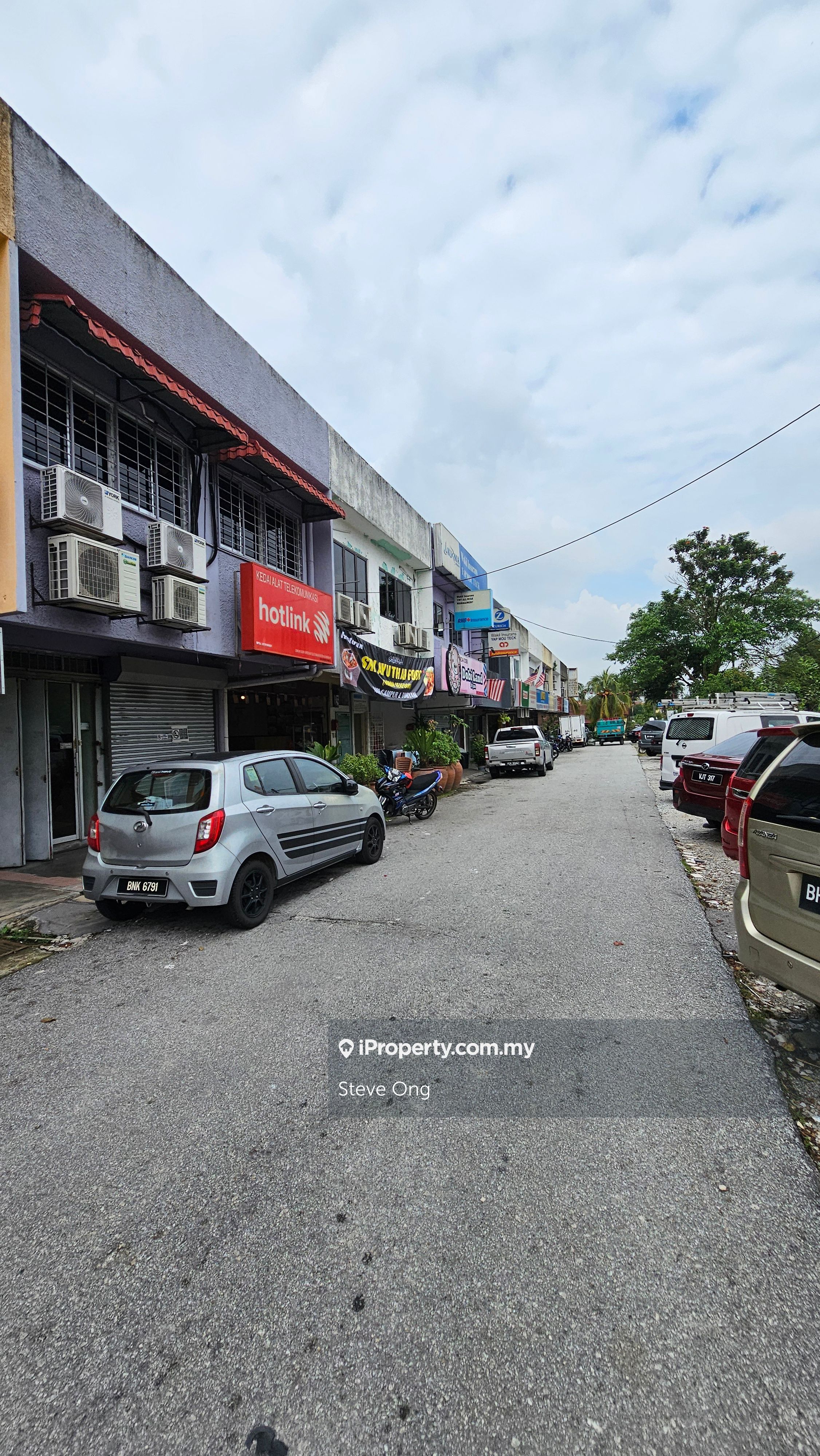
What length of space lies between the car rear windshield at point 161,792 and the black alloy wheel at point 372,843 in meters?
2.66

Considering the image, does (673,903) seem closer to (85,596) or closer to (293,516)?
(85,596)

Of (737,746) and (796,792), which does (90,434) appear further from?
(737,746)

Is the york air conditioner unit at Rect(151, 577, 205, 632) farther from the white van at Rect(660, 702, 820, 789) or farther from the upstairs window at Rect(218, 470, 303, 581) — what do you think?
the white van at Rect(660, 702, 820, 789)

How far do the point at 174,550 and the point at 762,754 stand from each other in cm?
657

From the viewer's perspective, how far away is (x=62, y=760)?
8.69m

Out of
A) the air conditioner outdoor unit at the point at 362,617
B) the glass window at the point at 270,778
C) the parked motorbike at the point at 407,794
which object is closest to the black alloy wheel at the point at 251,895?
the glass window at the point at 270,778

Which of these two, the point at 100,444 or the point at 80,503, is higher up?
the point at 100,444

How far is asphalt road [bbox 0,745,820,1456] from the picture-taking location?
5.45ft

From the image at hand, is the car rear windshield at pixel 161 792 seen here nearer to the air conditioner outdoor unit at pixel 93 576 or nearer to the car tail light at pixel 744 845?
the air conditioner outdoor unit at pixel 93 576

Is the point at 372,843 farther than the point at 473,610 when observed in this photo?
No

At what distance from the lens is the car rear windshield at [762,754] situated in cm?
597

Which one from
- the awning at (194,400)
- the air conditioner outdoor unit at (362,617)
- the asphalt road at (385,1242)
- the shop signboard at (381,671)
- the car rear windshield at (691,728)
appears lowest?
the asphalt road at (385,1242)
